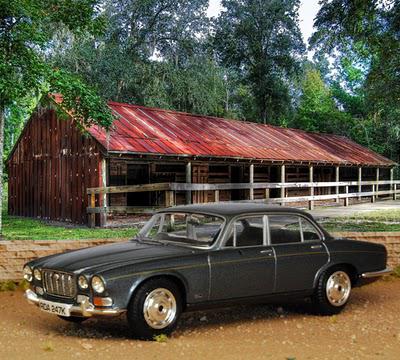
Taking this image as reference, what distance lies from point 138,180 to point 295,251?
1566 centimetres

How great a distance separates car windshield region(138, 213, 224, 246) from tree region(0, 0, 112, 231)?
7673mm

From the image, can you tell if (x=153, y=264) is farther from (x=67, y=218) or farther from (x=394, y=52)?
(x=394, y=52)

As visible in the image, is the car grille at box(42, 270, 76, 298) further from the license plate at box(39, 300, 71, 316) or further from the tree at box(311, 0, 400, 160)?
the tree at box(311, 0, 400, 160)

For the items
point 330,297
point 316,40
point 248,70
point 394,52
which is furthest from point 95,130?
point 248,70

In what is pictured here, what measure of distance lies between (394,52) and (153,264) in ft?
56.1

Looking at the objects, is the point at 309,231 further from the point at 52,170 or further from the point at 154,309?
the point at 52,170

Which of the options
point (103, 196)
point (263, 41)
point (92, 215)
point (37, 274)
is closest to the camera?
point (37, 274)

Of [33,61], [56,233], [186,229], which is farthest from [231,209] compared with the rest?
[56,233]

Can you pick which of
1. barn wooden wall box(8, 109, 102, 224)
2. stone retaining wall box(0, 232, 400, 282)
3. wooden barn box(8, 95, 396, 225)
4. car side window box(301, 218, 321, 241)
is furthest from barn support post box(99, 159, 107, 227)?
car side window box(301, 218, 321, 241)

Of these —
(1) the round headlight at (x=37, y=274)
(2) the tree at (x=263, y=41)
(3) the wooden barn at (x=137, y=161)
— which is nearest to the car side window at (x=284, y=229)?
(1) the round headlight at (x=37, y=274)

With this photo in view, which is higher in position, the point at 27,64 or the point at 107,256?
the point at 27,64

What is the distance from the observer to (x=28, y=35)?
1379 cm

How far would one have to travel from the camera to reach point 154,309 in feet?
19.5

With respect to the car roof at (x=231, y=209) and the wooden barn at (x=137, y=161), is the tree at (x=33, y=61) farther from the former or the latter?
the car roof at (x=231, y=209)
